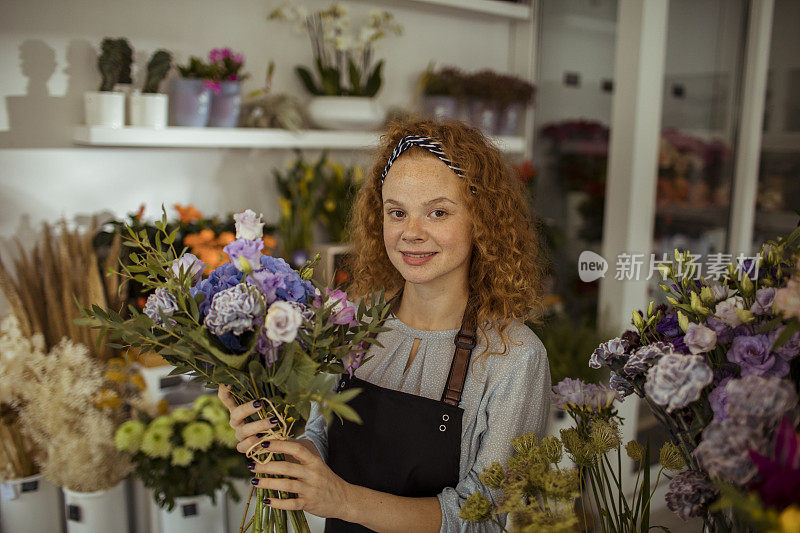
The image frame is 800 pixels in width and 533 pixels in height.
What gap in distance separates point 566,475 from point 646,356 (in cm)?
18

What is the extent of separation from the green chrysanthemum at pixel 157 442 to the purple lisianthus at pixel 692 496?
57.0 inches

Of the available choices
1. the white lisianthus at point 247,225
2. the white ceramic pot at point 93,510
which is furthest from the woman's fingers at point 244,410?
the white ceramic pot at point 93,510

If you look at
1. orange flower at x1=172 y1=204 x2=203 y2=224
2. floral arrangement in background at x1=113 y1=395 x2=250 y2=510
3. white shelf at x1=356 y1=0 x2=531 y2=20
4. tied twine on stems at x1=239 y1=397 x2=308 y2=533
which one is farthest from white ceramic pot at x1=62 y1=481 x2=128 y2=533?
white shelf at x1=356 y1=0 x2=531 y2=20

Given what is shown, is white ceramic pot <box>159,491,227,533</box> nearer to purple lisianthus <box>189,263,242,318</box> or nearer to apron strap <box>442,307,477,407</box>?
apron strap <box>442,307,477,407</box>

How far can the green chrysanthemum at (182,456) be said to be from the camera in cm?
179

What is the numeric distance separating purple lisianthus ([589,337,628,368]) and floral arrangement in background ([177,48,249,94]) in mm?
1694

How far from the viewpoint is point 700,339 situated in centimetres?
75

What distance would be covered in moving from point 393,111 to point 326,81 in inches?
13.0

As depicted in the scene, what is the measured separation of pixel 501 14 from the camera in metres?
2.83

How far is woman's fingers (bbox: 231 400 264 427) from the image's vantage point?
0.95 m

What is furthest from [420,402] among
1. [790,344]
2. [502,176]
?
[790,344]

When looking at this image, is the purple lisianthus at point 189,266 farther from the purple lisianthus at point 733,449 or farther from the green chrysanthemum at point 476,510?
the purple lisianthus at point 733,449

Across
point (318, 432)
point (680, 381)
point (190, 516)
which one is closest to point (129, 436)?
point (190, 516)

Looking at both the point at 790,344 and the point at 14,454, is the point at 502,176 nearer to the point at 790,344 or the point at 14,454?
the point at 790,344
